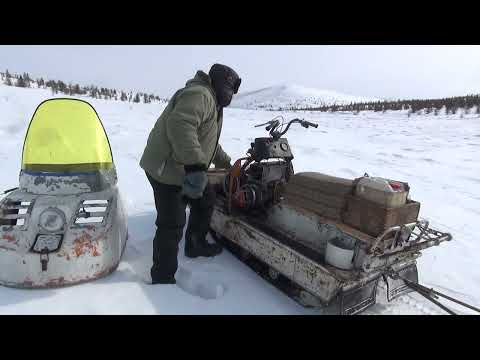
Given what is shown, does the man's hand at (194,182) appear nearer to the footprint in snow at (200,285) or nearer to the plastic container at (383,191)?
Answer: the footprint in snow at (200,285)

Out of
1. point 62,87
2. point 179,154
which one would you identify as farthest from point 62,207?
point 62,87

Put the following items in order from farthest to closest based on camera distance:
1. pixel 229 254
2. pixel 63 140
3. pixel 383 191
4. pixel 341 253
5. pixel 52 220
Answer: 1. pixel 229 254
2. pixel 63 140
3. pixel 52 220
4. pixel 341 253
5. pixel 383 191

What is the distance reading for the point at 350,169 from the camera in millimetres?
6441

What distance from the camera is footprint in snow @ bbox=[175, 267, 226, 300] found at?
2.62m

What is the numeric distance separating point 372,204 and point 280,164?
136 cm

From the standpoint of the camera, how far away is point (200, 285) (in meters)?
2.71

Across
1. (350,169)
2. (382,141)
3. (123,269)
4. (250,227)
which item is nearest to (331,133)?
(382,141)

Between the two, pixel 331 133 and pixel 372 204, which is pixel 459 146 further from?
pixel 372 204

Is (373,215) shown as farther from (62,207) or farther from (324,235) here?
(62,207)

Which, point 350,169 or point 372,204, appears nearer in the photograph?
point 372,204

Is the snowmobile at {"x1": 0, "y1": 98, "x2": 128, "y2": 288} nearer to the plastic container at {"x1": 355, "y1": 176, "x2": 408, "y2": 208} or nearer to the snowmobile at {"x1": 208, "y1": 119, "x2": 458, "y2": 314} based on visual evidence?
the snowmobile at {"x1": 208, "y1": 119, "x2": 458, "y2": 314}

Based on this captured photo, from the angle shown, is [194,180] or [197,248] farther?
[197,248]

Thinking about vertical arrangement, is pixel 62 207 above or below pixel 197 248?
above

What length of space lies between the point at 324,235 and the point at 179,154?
1422 mm
